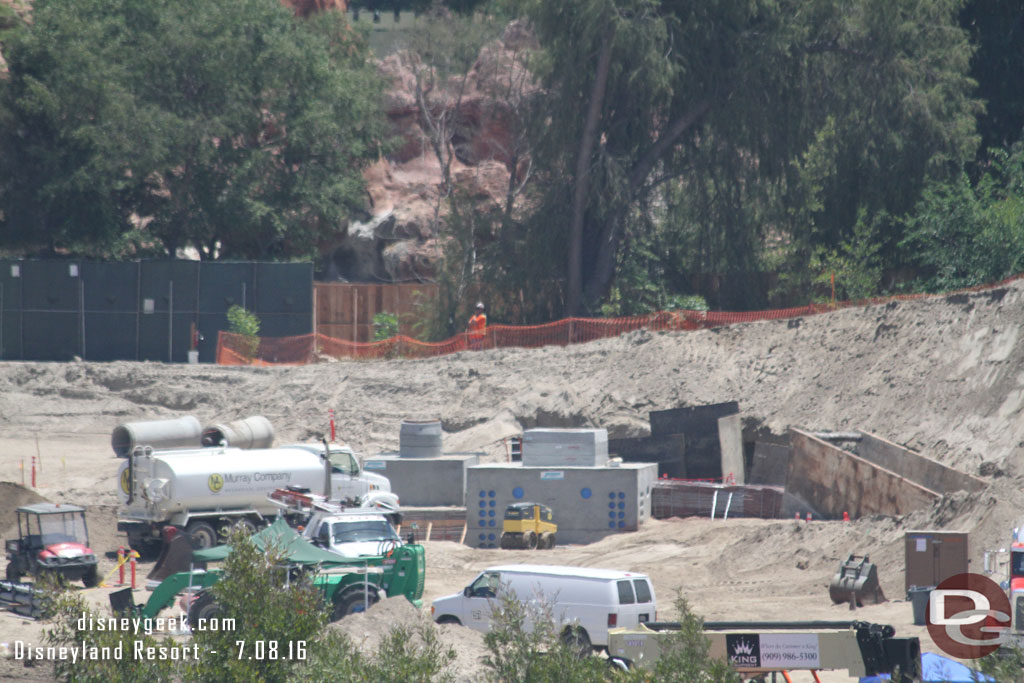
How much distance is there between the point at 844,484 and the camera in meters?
24.6

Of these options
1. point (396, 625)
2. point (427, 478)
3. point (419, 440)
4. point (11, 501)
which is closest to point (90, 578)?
point (11, 501)

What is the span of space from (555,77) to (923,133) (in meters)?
12.6

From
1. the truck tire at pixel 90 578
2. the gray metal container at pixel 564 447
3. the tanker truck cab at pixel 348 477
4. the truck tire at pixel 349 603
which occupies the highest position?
the gray metal container at pixel 564 447

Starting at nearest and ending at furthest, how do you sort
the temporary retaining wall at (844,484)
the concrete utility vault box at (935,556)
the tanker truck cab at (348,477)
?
the concrete utility vault box at (935,556), the temporary retaining wall at (844,484), the tanker truck cab at (348,477)

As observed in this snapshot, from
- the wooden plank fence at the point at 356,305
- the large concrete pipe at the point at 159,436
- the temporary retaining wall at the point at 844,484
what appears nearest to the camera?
A: the temporary retaining wall at the point at 844,484

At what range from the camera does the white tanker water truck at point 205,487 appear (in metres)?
24.2

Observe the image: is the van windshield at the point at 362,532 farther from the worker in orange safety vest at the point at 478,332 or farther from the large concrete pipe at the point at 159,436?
the worker in orange safety vest at the point at 478,332

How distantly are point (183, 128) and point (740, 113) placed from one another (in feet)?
71.0

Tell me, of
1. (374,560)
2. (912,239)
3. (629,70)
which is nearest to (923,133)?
(912,239)

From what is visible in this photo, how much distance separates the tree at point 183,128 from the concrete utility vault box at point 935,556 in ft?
117

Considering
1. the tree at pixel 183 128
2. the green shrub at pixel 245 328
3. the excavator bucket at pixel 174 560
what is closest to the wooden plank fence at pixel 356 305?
the tree at pixel 183 128

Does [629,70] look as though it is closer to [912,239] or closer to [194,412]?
[912,239]

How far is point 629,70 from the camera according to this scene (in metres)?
40.3

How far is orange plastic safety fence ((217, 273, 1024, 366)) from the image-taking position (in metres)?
35.8
